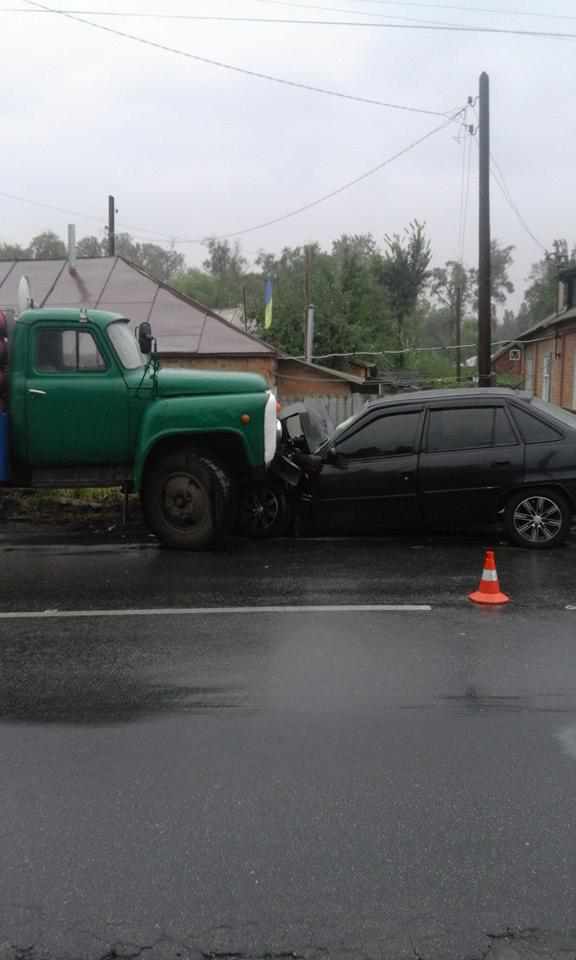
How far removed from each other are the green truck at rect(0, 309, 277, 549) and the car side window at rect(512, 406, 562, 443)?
8.49 ft

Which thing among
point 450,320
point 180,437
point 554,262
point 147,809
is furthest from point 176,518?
point 450,320

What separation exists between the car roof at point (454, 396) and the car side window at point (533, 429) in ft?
0.60

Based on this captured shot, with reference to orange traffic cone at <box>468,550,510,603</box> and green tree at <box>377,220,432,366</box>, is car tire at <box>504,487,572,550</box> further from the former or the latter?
green tree at <box>377,220,432,366</box>

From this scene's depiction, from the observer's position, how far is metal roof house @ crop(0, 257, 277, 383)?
16281 mm

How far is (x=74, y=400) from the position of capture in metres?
9.34

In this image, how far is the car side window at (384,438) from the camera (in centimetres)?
971

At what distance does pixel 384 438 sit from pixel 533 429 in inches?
61.9

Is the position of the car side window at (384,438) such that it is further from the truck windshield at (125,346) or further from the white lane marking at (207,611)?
the white lane marking at (207,611)

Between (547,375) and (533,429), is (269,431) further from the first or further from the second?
(547,375)

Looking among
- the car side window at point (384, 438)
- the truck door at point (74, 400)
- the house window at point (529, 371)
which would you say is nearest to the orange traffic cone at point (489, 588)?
the car side window at point (384, 438)

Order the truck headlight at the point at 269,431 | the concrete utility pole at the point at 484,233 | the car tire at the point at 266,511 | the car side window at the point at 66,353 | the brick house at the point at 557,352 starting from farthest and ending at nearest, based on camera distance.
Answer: the brick house at the point at 557,352, the concrete utility pole at the point at 484,233, the car tire at the point at 266,511, the car side window at the point at 66,353, the truck headlight at the point at 269,431

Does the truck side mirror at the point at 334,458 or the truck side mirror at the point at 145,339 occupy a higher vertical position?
the truck side mirror at the point at 145,339

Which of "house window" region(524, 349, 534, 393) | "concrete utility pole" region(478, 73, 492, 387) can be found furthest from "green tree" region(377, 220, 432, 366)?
"concrete utility pole" region(478, 73, 492, 387)

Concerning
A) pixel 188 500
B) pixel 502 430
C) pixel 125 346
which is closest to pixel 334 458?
pixel 188 500
